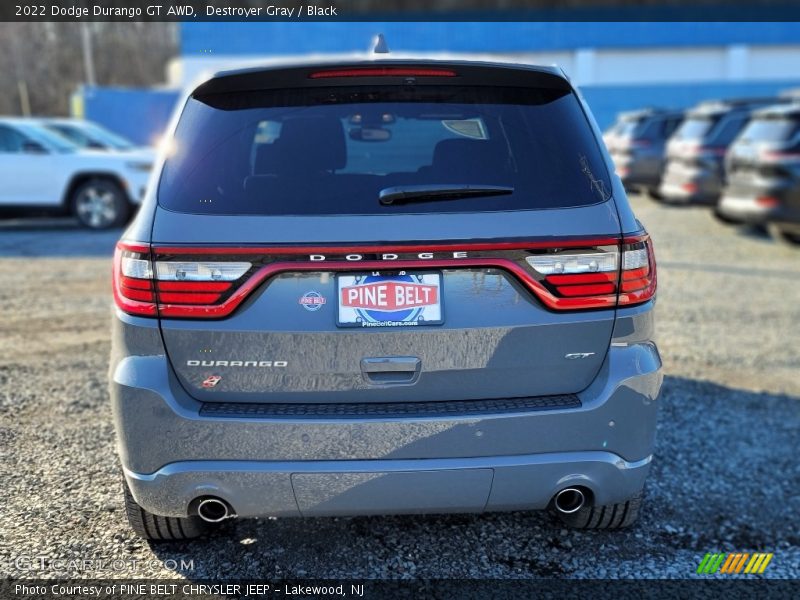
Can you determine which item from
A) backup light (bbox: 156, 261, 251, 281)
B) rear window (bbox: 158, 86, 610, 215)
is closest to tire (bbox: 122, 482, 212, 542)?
backup light (bbox: 156, 261, 251, 281)

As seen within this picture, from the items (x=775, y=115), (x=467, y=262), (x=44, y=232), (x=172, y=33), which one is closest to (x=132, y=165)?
(x=44, y=232)

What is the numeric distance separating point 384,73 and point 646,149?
43.8 feet

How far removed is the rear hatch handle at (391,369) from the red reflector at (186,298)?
1.68 ft

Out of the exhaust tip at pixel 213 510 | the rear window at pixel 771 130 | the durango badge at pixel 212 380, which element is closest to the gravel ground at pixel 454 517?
the exhaust tip at pixel 213 510

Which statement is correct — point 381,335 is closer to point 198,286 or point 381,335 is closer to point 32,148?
point 198,286

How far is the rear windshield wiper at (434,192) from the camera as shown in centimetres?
224

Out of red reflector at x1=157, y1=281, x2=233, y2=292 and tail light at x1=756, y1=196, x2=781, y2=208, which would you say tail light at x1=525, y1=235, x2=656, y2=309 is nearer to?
red reflector at x1=157, y1=281, x2=233, y2=292

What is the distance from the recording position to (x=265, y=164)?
2469 mm

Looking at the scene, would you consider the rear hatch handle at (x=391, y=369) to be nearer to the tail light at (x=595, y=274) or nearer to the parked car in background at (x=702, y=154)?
the tail light at (x=595, y=274)

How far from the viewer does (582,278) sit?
7.41 ft

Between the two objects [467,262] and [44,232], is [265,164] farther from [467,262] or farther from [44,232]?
[44,232]

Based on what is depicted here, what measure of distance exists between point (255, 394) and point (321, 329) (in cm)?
31

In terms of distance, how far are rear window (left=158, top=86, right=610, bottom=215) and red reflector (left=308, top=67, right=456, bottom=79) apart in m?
0.04

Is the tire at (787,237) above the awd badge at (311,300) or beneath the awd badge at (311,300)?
beneath
